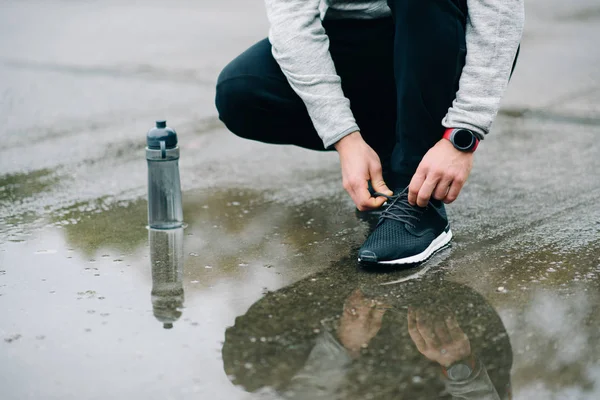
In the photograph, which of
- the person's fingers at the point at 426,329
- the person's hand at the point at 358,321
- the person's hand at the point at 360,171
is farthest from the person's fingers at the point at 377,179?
the person's fingers at the point at 426,329

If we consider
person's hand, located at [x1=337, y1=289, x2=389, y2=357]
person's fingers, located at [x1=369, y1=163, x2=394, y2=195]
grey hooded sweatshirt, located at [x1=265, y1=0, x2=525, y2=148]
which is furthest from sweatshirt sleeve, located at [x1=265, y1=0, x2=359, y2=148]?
person's hand, located at [x1=337, y1=289, x2=389, y2=357]

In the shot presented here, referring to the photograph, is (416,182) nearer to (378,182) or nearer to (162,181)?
(378,182)

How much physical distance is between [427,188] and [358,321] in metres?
0.48

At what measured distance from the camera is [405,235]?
2.41 m

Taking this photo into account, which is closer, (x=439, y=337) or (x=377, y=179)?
(x=439, y=337)

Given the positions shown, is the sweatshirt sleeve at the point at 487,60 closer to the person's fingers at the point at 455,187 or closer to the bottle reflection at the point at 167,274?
the person's fingers at the point at 455,187

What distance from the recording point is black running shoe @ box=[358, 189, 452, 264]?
7.77 ft

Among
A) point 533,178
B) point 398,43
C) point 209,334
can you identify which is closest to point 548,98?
point 533,178

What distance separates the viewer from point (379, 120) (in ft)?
9.34

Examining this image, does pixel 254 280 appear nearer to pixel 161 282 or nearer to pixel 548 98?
pixel 161 282

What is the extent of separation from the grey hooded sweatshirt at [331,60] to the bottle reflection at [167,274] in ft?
1.94

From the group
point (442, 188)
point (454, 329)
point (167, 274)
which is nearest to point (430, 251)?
point (442, 188)

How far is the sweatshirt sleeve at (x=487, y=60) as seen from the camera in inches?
90.8

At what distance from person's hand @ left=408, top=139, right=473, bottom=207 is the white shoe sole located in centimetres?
17
